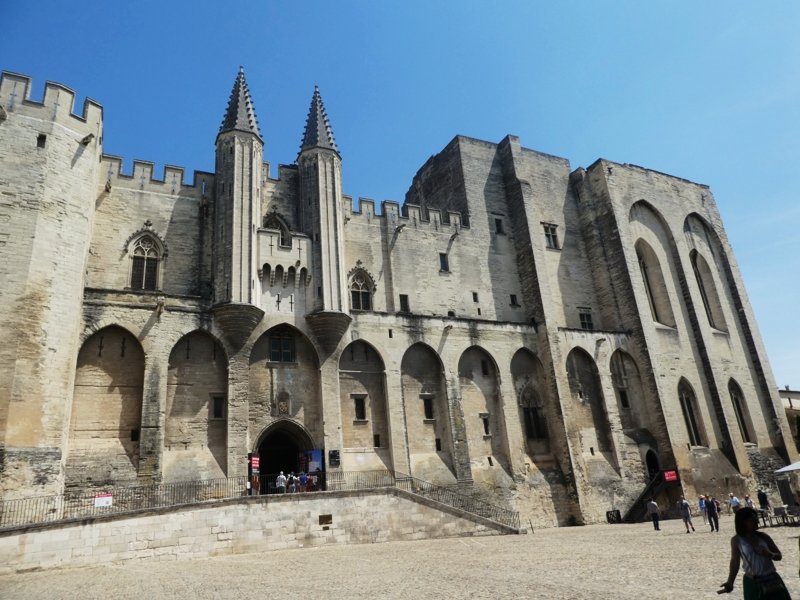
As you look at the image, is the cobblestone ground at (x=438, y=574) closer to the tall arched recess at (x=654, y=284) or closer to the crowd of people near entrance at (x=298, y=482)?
the crowd of people near entrance at (x=298, y=482)

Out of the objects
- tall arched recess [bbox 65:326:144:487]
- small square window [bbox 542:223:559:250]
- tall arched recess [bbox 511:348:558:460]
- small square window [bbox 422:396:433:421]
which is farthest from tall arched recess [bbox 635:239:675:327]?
tall arched recess [bbox 65:326:144:487]

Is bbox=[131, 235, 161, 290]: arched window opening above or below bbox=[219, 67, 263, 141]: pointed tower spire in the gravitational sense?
below

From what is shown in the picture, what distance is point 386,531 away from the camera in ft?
63.1

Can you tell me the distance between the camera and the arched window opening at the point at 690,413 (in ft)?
103

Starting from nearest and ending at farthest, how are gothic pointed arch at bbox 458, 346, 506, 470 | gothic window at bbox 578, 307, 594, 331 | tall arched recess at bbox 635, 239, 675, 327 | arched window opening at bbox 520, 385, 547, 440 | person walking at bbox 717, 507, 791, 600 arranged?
person walking at bbox 717, 507, 791, 600 < gothic pointed arch at bbox 458, 346, 506, 470 < arched window opening at bbox 520, 385, 547, 440 < gothic window at bbox 578, 307, 594, 331 < tall arched recess at bbox 635, 239, 675, 327

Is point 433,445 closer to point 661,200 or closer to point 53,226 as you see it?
point 53,226

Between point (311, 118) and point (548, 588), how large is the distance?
2348 cm

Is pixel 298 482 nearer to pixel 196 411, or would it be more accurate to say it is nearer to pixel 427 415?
pixel 196 411

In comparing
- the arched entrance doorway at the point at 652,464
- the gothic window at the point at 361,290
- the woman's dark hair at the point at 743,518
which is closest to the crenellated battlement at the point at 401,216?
the gothic window at the point at 361,290

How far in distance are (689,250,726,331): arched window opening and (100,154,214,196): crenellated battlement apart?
101 ft

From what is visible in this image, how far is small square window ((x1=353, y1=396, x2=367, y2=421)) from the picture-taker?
24.2 m

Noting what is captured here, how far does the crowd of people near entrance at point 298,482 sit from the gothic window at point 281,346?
14.9 feet

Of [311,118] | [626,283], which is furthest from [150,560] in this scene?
[626,283]

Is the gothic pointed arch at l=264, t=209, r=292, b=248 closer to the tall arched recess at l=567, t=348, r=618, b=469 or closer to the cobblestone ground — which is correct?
the cobblestone ground
